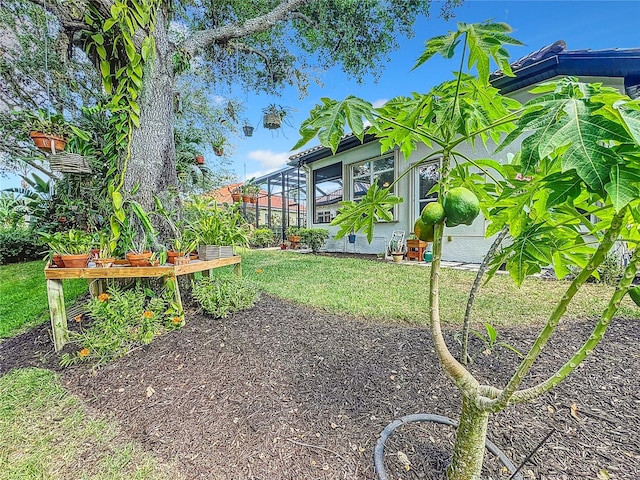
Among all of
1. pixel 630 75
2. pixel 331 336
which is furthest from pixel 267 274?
pixel 630 75

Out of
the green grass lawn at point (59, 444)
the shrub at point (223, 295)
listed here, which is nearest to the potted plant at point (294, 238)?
the shrub at point (223, 295)

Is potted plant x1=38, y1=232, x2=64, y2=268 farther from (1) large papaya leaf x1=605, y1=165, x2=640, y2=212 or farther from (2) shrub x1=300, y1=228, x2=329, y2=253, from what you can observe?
A: (2) shrub x1=300, y1=228, x2=329, y2=253

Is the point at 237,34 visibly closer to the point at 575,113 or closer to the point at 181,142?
the point at 181,142

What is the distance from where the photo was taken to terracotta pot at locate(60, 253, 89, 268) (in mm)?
2236

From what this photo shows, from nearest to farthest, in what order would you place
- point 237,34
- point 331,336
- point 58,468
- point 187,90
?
point 58,468 → point 331,336 → point 237,34 → point 187,90

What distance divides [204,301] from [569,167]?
9.11 ft

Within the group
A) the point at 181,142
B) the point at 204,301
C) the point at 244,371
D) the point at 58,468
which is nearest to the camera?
the point at 58,468

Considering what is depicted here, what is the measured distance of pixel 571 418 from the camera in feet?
4.82

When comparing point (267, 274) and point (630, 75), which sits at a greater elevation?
point (630, 75)

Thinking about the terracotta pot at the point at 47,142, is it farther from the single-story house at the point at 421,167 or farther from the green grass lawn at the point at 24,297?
the single-story house at the point at 421,167

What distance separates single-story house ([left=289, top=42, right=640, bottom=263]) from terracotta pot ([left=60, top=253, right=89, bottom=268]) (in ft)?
6.89

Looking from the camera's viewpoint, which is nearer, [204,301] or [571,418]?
[571,418]

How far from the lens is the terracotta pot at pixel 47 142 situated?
8.04ft

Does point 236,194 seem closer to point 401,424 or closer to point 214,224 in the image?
point 214,224
